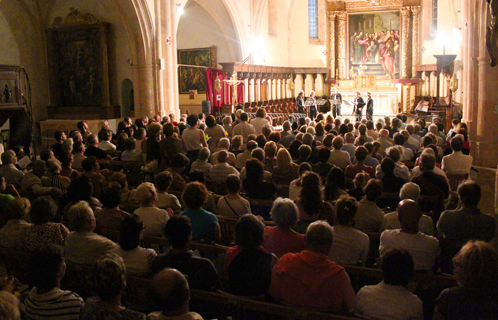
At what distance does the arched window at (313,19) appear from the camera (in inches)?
1068

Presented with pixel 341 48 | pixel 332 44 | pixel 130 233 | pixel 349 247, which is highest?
pixel 332 44

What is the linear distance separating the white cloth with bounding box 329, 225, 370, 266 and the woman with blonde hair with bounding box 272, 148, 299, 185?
259 centimetres

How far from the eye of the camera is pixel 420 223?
438 centimetres

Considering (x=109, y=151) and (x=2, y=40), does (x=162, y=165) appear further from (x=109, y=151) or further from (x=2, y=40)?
(x=2, y=40)

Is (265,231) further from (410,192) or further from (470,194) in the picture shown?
(470,194)

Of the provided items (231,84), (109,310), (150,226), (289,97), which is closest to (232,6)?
(231,84)

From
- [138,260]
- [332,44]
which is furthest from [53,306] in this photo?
[332,44]

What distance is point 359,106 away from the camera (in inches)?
792

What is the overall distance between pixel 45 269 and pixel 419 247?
8.73 ft

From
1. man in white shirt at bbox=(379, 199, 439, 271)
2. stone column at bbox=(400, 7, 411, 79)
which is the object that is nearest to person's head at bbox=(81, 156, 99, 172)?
man in white shirt at bbox=(379, 199, 439, 271)

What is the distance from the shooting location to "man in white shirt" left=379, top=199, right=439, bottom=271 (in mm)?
3736

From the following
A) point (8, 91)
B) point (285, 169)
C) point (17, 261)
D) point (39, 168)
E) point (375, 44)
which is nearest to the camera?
point (17, 261)

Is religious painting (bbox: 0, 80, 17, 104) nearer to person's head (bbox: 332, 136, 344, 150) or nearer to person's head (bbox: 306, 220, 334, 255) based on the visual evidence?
person's head (bbox: 332, 136, 344, 150)

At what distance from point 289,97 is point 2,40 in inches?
555
